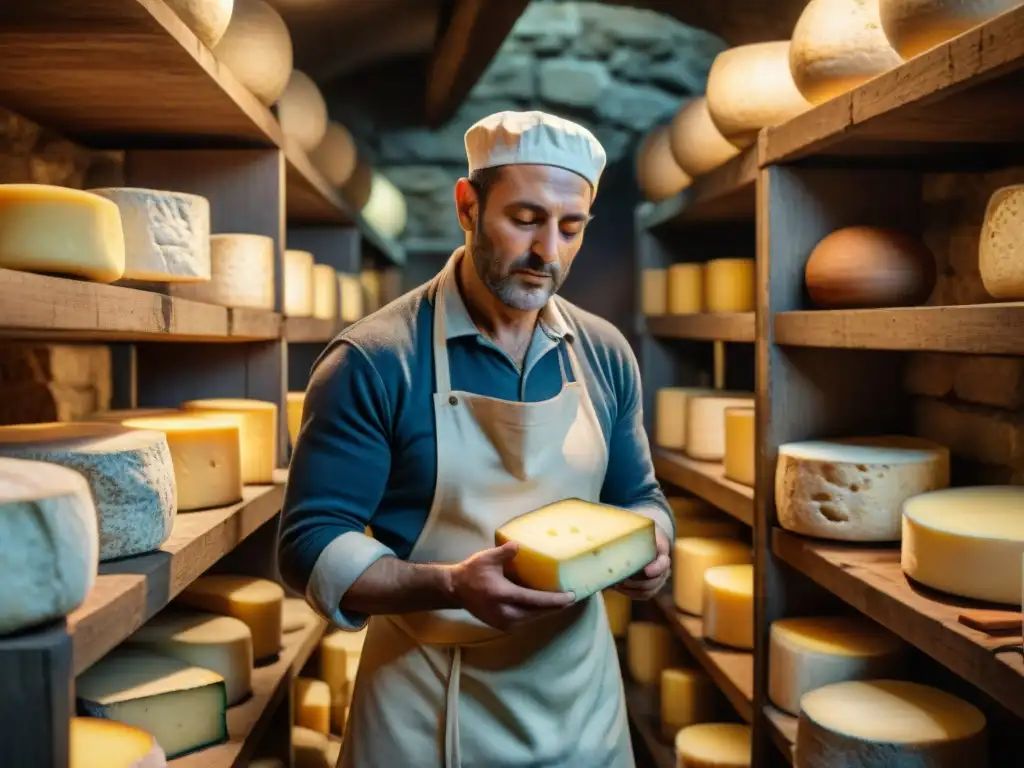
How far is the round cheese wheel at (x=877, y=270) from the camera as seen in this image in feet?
6.17

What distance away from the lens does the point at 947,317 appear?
4.71 ft

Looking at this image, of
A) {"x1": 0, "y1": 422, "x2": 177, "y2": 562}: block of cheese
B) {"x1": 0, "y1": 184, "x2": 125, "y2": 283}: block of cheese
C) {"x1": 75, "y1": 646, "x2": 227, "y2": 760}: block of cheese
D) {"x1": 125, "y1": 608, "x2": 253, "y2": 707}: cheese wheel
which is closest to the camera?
{"x1": 0, "y1": 184, "x2": 125, "y2": 283}: block of cheese

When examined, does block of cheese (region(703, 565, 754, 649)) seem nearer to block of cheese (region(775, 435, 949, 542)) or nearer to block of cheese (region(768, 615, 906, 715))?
block of cheese (region(768, 615, 906, 715))

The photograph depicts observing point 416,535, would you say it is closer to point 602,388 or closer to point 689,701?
point 602,388

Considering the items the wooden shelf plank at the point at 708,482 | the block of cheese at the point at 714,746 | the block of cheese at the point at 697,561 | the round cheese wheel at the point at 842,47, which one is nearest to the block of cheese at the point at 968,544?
the wooden shelf plank at the point at 708,482

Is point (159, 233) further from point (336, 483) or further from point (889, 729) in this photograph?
point (889, 729)

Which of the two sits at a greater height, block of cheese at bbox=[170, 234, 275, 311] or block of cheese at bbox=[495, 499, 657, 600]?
block of cheese at bbox=[170, 234, 275, 311]

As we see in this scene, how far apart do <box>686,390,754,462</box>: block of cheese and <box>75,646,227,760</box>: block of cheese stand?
1702 mm

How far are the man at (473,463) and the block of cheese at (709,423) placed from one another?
1.31 m

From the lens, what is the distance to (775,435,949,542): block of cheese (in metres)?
1.84

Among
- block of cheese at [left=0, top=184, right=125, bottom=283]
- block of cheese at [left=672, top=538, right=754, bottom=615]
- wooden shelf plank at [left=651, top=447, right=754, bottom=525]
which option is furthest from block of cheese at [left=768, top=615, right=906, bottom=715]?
block of cheese at [left=0, top=184, right=125, bottom=283]

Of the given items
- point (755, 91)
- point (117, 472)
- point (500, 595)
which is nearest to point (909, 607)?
point (500, 595)

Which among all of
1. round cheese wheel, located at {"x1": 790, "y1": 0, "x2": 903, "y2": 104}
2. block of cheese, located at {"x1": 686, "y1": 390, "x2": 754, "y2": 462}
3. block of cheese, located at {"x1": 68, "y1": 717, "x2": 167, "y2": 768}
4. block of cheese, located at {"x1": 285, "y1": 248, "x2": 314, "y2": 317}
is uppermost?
round cheese wheel, located at {"x1": 790, "y1": 0, "x2": 903, "y2": 104}

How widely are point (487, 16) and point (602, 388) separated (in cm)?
155
